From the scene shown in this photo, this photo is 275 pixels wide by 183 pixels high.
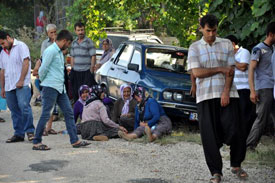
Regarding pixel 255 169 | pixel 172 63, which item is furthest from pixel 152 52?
pixel 255 169

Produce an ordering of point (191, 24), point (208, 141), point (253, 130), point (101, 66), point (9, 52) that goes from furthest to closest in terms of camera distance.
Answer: point (191, 24) → point (101, 66) → point (9, 52) → point (253, 130) → point (208, 141)

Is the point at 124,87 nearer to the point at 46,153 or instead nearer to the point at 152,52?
the point at 152,52

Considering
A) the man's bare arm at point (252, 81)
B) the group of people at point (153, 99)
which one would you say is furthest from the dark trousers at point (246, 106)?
the man's bare arm at point (252, 81)

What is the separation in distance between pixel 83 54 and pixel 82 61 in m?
0.14

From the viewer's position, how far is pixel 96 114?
40.4ft

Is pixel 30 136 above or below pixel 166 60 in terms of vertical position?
below

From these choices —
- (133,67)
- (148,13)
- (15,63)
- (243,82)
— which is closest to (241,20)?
(243,82)

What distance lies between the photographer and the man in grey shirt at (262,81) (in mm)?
9484

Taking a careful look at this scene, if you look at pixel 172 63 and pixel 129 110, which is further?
pixel 172 63

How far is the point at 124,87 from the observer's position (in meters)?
12.9

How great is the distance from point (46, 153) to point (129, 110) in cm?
281

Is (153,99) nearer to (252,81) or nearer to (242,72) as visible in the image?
(242,72)

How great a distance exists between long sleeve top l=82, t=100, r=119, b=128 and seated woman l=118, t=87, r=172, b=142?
0.37m

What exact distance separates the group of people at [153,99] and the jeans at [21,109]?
0.05 ft
